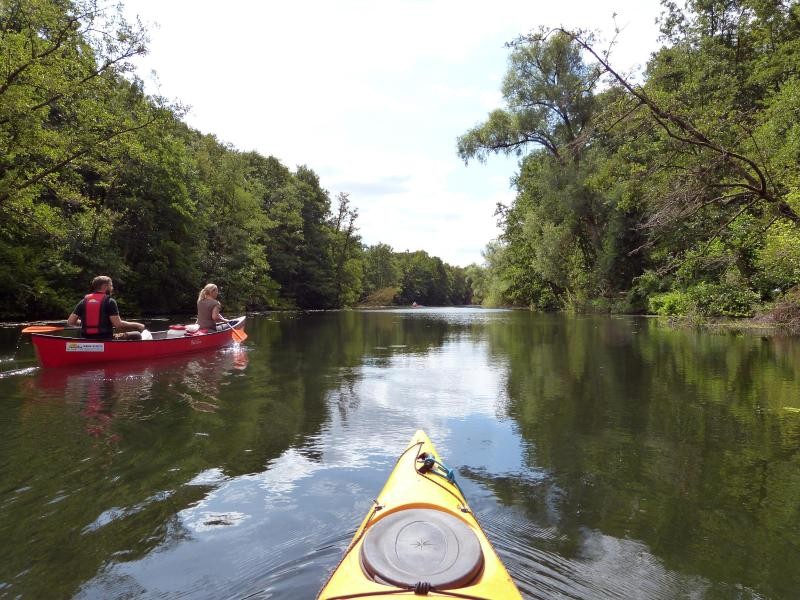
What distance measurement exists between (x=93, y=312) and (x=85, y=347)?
709mm

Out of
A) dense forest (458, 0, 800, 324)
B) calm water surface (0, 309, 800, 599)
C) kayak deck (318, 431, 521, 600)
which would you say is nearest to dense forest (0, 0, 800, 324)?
dense forest (458, 0, 800, 324)

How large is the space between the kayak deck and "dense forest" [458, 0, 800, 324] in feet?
23.7

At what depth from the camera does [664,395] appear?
25.5 ft

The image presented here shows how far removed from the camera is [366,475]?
15.0 ft

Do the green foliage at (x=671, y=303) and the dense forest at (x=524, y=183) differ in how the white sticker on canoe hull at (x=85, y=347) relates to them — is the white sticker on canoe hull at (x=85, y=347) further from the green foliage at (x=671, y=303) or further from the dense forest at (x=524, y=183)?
the green foliage at (x=671, y=303)

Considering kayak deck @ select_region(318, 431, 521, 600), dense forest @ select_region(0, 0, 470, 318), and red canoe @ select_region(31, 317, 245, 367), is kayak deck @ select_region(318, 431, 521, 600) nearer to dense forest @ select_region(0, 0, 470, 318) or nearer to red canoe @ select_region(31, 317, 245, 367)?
red canoe @ select_region(31, 317, 245, 367)

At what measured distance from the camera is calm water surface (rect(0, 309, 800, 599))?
3021 millimetres

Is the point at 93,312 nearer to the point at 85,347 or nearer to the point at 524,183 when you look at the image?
the point at 85,347

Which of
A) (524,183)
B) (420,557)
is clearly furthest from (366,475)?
(524,183)

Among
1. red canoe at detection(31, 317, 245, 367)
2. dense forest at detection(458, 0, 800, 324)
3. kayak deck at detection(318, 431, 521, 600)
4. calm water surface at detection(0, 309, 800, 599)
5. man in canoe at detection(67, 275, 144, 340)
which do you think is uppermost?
dense forest at detection(458, 0, 800, 324)

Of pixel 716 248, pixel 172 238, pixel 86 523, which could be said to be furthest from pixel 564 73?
pixel 86 523

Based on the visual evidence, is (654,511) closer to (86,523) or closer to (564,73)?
(86,523)

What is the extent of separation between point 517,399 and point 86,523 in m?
5.76

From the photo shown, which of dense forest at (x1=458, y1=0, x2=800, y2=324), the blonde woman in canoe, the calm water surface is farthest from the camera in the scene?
the blonde woman in canoe
